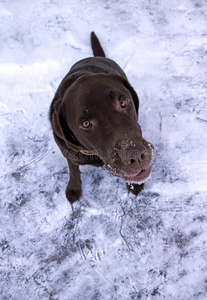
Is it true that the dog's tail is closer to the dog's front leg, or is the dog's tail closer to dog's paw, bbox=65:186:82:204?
the dog's front leg

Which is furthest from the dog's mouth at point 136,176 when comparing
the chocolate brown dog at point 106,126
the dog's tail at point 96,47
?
the dog's tail at point 96,47

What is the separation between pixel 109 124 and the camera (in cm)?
174

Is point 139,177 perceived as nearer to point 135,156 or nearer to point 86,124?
point 135,156

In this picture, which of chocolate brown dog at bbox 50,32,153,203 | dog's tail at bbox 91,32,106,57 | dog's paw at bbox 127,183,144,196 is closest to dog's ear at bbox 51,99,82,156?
chocolate brown dog at bbox 50,32,153,203

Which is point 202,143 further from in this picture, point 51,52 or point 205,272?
point 51,52

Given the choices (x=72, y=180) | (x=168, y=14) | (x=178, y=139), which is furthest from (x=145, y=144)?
(x=168, y=14)

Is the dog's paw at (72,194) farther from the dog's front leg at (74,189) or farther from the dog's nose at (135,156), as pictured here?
the dog's nose at (135,156)

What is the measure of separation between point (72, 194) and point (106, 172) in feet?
1.66

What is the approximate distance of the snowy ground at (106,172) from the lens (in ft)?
8.34

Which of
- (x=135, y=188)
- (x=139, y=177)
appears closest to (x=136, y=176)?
(x=139, y=177)

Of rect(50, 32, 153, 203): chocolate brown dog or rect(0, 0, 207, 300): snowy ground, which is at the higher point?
rect(50, 32, 153, 203): chocolate brown dog

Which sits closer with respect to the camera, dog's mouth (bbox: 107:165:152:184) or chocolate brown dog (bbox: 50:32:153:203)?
chocolate brown dog (bbox: 50:32:153:203)

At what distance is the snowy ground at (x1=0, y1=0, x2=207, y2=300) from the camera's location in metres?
2.54

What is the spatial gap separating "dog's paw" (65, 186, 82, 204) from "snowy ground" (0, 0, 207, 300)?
0.24 ft
